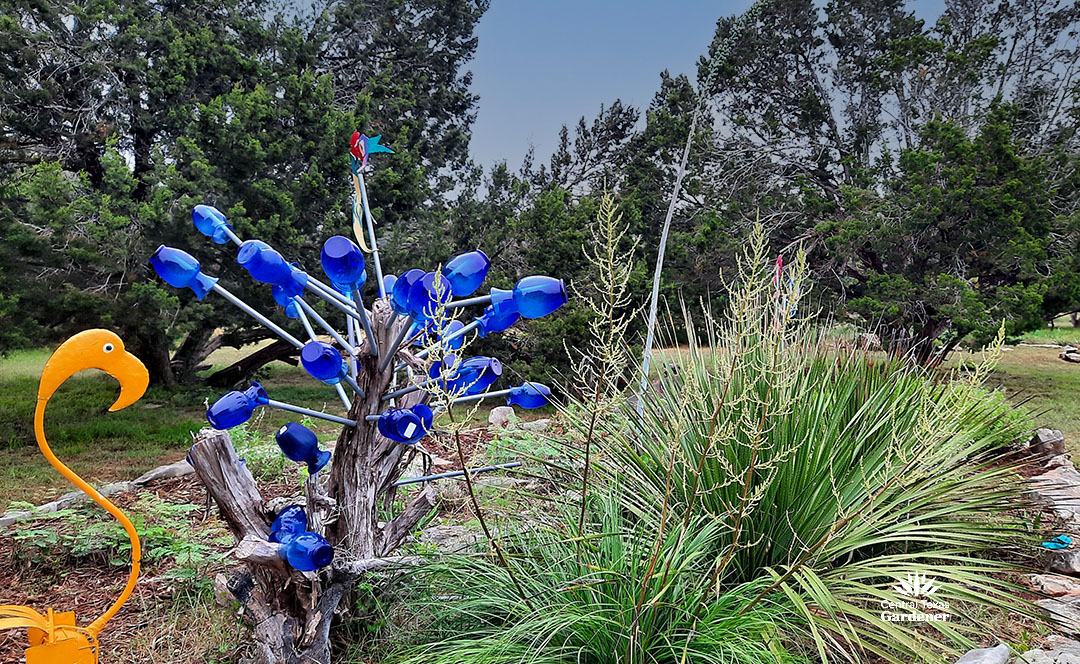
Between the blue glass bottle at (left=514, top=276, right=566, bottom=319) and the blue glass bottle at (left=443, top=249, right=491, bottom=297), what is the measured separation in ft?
0.42

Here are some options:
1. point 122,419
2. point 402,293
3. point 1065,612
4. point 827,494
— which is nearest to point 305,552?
point 402,293

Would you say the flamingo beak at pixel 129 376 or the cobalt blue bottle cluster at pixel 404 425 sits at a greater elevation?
the flamingo beak at pixel 129 376

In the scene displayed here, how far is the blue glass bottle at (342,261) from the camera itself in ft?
6.32

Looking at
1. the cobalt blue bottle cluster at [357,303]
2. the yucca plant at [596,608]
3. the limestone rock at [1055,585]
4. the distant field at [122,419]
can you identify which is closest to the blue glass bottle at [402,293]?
the cobalt blue bottle cluster at [357,303]

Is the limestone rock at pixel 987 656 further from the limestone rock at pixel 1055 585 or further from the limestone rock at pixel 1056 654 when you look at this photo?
the limestone rock at pixel 1055 585

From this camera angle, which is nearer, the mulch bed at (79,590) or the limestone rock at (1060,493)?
the mulch bed at (79,590)

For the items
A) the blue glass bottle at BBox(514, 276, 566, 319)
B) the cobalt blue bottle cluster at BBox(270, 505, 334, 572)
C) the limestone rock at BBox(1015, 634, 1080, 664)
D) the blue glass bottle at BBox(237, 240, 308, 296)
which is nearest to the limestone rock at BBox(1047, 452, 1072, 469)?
the limestone rock at BBox(1015, 634, 1080, 664)

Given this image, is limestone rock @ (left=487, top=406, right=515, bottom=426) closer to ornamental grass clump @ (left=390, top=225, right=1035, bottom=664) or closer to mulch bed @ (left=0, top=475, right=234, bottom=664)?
ornamental grass clump @ (left=390, top=225, right=1035, bottom=664)

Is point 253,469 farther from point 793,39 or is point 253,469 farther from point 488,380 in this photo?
point 793,39

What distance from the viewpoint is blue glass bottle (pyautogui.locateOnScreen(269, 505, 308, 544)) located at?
6.52ft

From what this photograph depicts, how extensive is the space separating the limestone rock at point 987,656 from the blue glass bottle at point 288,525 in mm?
2021

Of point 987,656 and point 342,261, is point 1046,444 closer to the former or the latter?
point 987,656

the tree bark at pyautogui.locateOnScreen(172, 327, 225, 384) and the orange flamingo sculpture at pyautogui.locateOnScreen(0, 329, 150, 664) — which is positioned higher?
the tree bark at pyautogui.locateOnScreen(172, 327, 225, 384)

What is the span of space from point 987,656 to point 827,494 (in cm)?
66
